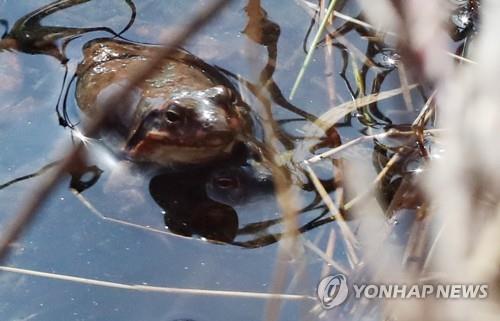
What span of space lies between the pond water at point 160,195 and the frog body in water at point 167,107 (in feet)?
0.17

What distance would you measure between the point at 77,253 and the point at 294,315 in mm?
513

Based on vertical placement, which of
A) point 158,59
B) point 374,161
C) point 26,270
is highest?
point 158,59

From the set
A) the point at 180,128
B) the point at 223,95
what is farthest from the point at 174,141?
the point at 223,95

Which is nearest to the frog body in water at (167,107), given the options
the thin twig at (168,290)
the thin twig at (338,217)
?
the thin twig at (338,217)

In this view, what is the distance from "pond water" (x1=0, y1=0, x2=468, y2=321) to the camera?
1549 millimetres

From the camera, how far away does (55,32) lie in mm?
2217

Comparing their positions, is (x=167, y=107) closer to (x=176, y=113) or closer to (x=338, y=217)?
(x=176, y=113)

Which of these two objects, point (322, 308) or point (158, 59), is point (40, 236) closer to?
point (322, 308)

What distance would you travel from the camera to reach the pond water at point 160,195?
5.08 feet

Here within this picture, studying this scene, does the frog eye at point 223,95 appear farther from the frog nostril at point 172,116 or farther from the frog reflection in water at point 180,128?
the frog nostril at point 172,116

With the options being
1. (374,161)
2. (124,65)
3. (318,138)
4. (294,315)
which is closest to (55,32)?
(124,65)

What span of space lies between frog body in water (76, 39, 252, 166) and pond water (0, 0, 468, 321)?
0.05 metres

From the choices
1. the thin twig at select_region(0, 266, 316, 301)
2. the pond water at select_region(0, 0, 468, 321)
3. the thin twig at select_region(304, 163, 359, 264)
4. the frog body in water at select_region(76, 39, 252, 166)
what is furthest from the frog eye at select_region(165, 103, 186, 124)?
the thin twig at select_region(0, 266, 316, 301)

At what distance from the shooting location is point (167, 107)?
75.5 inches
